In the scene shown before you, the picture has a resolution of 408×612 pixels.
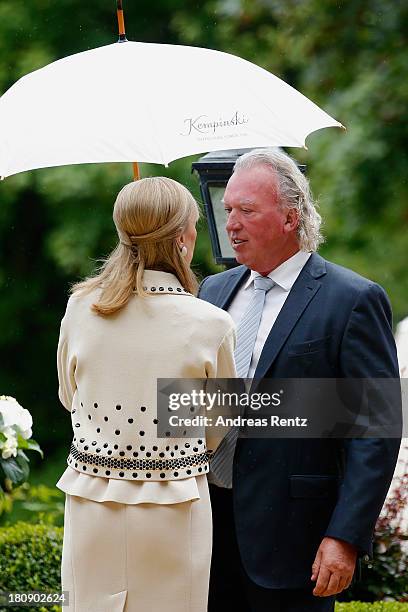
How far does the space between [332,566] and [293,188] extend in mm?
1230

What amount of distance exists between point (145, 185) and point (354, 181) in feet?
19.2

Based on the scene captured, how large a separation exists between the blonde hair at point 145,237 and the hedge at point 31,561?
8.14 ft

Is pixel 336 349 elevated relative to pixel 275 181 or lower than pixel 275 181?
lower

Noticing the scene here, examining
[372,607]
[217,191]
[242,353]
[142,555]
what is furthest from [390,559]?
[142,555]

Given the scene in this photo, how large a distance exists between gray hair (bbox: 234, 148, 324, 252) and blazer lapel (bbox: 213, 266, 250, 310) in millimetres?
261

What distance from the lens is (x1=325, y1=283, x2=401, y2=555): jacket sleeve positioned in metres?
3.21

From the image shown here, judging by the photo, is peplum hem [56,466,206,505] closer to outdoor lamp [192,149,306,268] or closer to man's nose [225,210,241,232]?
man's nose [225,210,241,232]

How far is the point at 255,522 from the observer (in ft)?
10.9

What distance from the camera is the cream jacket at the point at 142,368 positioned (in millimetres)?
2986

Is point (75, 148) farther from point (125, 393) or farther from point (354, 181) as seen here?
point (354, 181)

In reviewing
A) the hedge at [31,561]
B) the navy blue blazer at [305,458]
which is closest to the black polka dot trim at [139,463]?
the navy blue blazer at [305,458]

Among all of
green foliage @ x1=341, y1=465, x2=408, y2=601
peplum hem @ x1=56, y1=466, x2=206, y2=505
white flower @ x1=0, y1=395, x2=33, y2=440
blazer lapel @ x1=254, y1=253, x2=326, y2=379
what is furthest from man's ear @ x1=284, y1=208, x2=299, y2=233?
green foliage @ x1=341, y1=465, x2=408, y2=601

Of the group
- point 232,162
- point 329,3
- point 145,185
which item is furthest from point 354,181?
point 145,185

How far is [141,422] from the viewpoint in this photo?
300 cm
